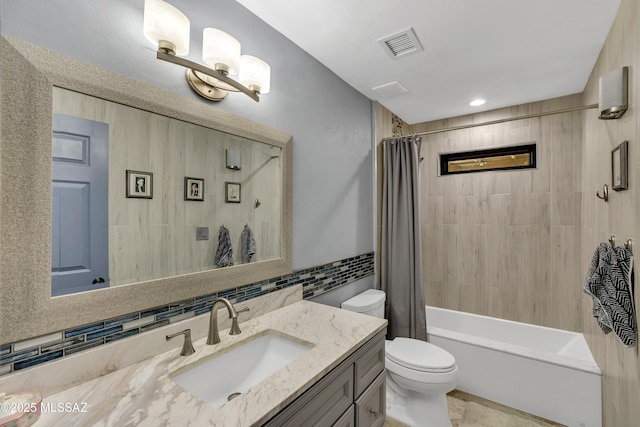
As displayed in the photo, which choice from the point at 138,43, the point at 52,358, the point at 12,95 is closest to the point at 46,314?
the point at 52,358

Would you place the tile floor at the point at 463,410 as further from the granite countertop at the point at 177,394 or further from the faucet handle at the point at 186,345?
the faucet handle at the point at 186,345

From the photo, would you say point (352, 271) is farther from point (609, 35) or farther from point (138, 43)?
point (609, 35)

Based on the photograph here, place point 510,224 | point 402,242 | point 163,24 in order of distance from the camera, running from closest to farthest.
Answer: point 163,24, point 402,242, point 510,224

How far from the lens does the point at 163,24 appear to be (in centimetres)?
93

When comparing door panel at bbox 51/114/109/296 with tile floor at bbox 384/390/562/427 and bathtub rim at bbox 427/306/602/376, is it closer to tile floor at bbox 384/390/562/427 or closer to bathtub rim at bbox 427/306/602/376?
A: tile floor at bbox 384/390/562/427

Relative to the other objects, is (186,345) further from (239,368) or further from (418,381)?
(418,381)

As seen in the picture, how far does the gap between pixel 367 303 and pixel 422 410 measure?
74 centimetres

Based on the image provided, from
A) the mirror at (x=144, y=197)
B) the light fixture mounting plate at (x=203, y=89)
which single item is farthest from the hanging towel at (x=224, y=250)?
the light fixture mounting plate at (x=203, y=89)

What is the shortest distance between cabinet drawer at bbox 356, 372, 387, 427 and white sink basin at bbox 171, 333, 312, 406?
35 cm

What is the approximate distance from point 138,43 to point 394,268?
2.23m

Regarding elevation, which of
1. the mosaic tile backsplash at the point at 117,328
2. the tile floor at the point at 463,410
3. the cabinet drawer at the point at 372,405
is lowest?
the tile floor at the point at 463,410

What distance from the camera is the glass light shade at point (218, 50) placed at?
3.59ft

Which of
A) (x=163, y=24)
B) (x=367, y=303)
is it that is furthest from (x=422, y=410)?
(x=163, y=24)

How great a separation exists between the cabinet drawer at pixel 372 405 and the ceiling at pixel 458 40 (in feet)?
6.06
